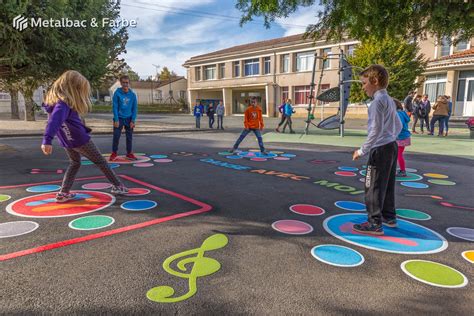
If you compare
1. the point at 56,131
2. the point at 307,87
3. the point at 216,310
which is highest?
the point at 307,87

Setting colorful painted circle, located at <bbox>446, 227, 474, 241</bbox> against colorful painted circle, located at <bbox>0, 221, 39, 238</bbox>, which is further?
colorful painted circle, located at <bbox>446, 227, 474, 241</bbox>

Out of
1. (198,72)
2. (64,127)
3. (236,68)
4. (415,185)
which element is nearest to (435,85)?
(236,68)

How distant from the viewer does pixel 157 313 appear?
2.12 m

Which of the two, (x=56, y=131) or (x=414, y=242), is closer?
(x=414, y=242)

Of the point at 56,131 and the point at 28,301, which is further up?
the point at 56,131

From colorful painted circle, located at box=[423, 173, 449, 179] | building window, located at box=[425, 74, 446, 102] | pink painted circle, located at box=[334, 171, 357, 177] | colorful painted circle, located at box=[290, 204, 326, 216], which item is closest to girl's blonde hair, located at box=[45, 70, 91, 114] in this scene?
colorful painted circle, located at box=[290, 204, 326, 216]

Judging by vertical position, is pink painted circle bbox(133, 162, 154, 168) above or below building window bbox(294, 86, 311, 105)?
below

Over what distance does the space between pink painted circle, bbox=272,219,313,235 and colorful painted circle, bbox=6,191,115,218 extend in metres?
2.25

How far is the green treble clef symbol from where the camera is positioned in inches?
90.9

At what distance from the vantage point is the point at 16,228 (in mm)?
3486

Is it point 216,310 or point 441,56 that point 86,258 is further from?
point 441,56

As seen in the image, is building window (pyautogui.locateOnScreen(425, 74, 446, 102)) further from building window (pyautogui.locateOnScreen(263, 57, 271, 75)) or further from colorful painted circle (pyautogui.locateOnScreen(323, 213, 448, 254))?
colorful painted circle (pyautogui.locateOnScreen(323, 213, 448, 254))

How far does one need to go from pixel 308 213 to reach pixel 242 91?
41650 millimetres

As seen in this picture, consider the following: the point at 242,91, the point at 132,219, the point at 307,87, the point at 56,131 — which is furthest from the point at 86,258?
the point at 242,91
